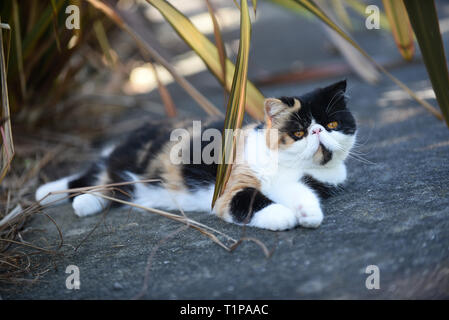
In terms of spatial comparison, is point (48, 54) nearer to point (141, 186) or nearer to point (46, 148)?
point (46, 148)

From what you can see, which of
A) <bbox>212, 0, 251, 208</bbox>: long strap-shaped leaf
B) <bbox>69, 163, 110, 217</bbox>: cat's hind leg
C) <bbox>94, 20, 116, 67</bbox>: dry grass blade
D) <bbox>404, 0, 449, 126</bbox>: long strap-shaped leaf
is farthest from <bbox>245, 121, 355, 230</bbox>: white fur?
<bbox>94, 20, 116, 67</bbox>: dry grass blade

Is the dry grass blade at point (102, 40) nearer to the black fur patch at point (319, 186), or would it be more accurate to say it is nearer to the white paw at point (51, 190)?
the white paw at point (51, 190)

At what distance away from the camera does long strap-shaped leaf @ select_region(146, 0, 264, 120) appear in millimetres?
1148

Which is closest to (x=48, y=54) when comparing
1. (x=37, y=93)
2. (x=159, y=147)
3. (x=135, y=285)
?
(x=37, y=93)

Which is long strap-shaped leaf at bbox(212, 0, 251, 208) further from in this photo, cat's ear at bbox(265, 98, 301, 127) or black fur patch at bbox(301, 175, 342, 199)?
black fur patch at bbox(301, 175, 342, 199)

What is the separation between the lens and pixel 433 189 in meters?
1.15

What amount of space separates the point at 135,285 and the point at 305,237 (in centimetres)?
41

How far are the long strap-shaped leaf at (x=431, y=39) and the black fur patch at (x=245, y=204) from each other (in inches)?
19.4

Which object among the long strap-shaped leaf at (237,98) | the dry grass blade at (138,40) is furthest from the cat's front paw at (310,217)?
the dry grass blade at (138,40)

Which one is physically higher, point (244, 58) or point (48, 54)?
point (48, 54)

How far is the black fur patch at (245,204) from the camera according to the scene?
3.73ft

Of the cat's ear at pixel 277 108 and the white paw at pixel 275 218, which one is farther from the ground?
the cat's ear at pixel 277 108


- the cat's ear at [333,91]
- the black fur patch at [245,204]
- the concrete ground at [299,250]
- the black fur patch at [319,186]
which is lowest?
the concrete ground at [299,250]

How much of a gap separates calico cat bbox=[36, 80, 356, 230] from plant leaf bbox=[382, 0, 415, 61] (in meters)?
0.23
